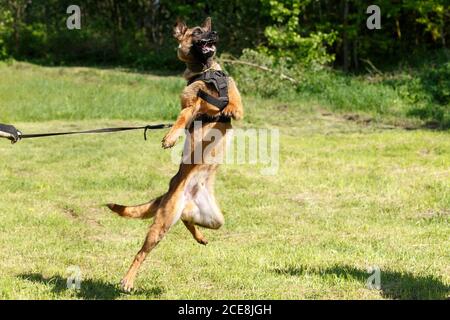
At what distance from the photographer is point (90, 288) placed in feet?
19.4

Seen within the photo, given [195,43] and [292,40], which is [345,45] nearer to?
[292,40]

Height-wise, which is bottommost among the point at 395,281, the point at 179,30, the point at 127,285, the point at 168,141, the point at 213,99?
the point at 395,281

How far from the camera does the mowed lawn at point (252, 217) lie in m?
6.12

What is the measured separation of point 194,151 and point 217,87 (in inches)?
20.3

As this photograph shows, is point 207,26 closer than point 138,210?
No

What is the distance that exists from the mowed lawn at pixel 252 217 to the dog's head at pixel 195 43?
1.88m

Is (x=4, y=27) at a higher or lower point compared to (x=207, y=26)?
higher
